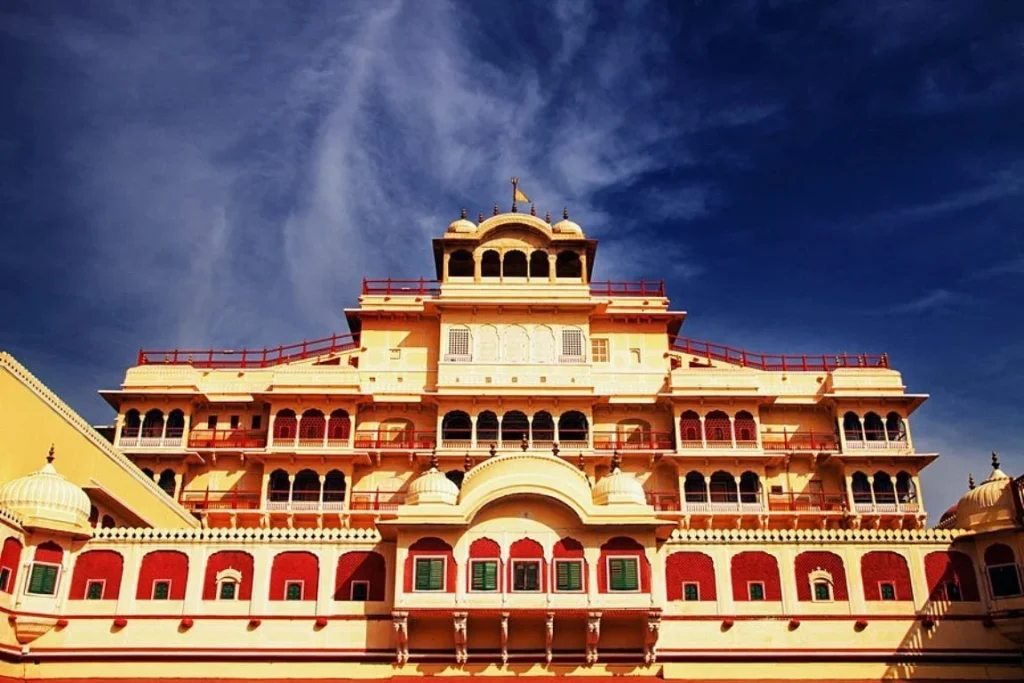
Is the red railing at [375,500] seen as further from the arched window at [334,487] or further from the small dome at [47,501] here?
the small dome at [47,501]

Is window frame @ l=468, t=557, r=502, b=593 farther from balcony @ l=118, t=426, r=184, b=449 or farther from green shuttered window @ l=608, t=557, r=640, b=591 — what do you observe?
balcony @ l=118, t=426, r=184, b=449

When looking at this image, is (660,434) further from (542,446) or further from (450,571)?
(450,571)

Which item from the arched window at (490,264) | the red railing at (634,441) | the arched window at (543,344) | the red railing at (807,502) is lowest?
the red railing at (807,502)

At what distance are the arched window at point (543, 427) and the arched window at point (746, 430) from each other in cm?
822

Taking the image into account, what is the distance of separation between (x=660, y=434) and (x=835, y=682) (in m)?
17.4

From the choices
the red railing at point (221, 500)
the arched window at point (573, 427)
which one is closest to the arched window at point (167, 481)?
the red railing at point (221, 500)

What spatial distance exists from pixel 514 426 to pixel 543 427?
4.24 feet

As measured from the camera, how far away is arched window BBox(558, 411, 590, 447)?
44812 mm

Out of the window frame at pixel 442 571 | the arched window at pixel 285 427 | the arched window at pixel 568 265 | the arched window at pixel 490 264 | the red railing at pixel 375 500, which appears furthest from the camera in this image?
the arched window at pixel 568 265

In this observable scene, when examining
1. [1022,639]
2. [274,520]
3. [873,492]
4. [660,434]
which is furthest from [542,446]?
[1022,639]

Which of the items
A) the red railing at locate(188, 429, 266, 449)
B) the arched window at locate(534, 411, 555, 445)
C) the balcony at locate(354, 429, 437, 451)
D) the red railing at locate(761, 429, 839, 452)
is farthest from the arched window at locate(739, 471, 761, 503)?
the red railing at locate(188, 429, 266, 449)

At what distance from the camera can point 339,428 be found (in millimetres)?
45094

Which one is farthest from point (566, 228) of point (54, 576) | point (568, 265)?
point (54, 576)

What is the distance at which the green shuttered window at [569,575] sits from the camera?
96.7 feet
